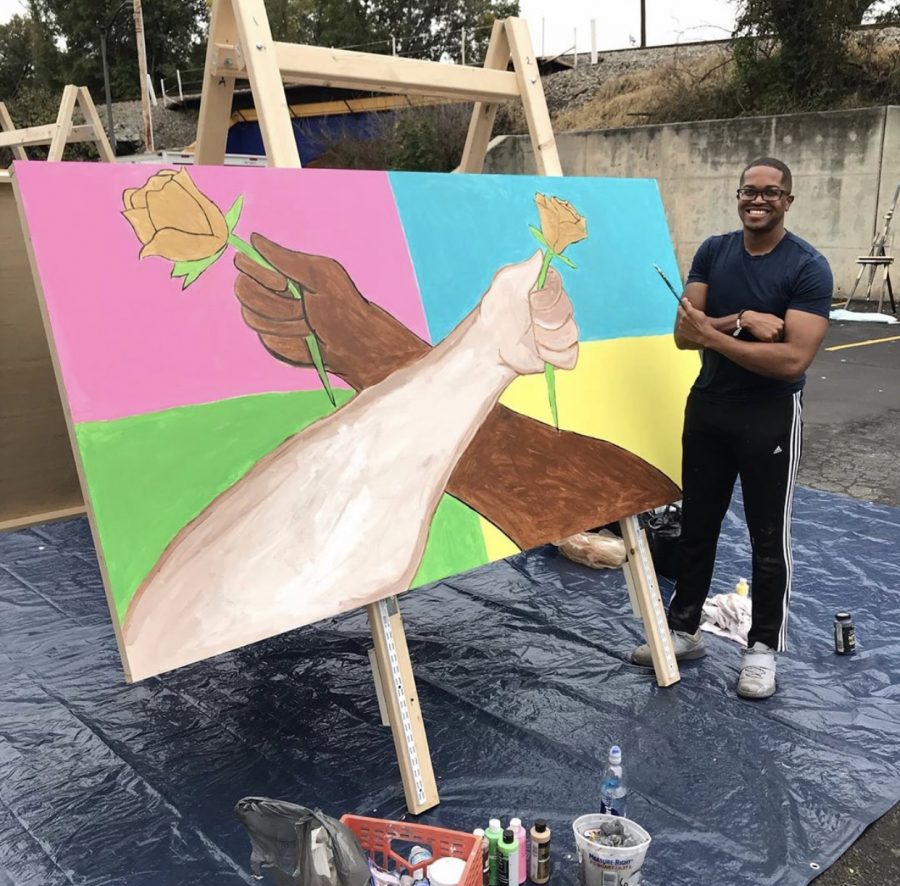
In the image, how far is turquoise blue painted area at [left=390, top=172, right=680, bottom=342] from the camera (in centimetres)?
213

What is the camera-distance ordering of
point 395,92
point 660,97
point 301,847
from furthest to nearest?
point 660,97 → point 395,92 → point 301,847

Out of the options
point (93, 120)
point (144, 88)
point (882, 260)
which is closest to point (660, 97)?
point (882, 260)

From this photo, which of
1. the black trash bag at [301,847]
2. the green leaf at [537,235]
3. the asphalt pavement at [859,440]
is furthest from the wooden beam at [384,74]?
the asphalt pavement at [859,440]

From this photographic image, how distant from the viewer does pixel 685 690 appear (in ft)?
8.49

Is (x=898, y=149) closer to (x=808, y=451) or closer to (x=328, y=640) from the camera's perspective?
(x=808, y=451)

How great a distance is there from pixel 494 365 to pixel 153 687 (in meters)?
1.62

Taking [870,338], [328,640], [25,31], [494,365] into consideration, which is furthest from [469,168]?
[25,31]

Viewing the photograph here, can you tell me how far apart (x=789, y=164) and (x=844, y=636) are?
409 inches

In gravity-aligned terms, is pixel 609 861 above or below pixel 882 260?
above

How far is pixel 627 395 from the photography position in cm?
255

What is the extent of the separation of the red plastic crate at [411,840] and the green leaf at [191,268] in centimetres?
122

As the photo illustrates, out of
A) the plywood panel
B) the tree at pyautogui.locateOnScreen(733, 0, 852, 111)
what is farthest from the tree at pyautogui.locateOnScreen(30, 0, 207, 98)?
the plywood panel

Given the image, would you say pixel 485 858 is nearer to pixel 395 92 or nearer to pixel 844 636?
pixel 844 636

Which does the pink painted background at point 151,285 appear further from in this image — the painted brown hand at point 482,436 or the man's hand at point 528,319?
the man's hand at point 528,319
